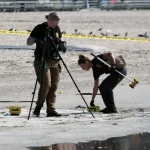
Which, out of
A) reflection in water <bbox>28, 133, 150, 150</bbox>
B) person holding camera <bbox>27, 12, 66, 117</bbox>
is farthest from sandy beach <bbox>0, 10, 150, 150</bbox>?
person holding camera <bbox>27, 12, 66, 117</bbox>

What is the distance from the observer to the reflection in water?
909 centimetres

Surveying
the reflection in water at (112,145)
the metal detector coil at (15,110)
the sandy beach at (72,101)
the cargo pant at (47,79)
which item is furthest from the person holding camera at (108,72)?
the reflection in water at (112,145)

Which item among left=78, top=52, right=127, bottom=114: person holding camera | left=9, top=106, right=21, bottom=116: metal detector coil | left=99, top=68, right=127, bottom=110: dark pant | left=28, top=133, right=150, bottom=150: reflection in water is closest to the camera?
left=28, top=133, right=150, bottom=150: reflection in water

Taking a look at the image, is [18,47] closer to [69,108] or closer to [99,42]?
[99,42]

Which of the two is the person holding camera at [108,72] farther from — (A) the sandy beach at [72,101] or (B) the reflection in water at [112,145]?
(B) the reflection in water at [112,145]

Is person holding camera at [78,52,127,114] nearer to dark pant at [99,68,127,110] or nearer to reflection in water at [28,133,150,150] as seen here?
dark pant at [99,68,127,110]

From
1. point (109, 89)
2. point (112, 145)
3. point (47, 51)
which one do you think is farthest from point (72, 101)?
point (112, 145)

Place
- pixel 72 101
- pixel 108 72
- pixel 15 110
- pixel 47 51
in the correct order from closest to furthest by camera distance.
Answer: pixel 47 51 < pixel 15 110 < pixel 108 72 < pixel 72 101

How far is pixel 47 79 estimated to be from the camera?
38.2ft

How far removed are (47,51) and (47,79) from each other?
460mm

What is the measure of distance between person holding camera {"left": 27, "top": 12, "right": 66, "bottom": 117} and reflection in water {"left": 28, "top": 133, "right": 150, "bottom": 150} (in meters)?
2.33

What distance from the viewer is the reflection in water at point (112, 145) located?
9.09 meters

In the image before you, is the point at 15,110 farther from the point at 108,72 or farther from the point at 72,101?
the point at 72,101

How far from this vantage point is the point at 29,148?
8.94 metres
